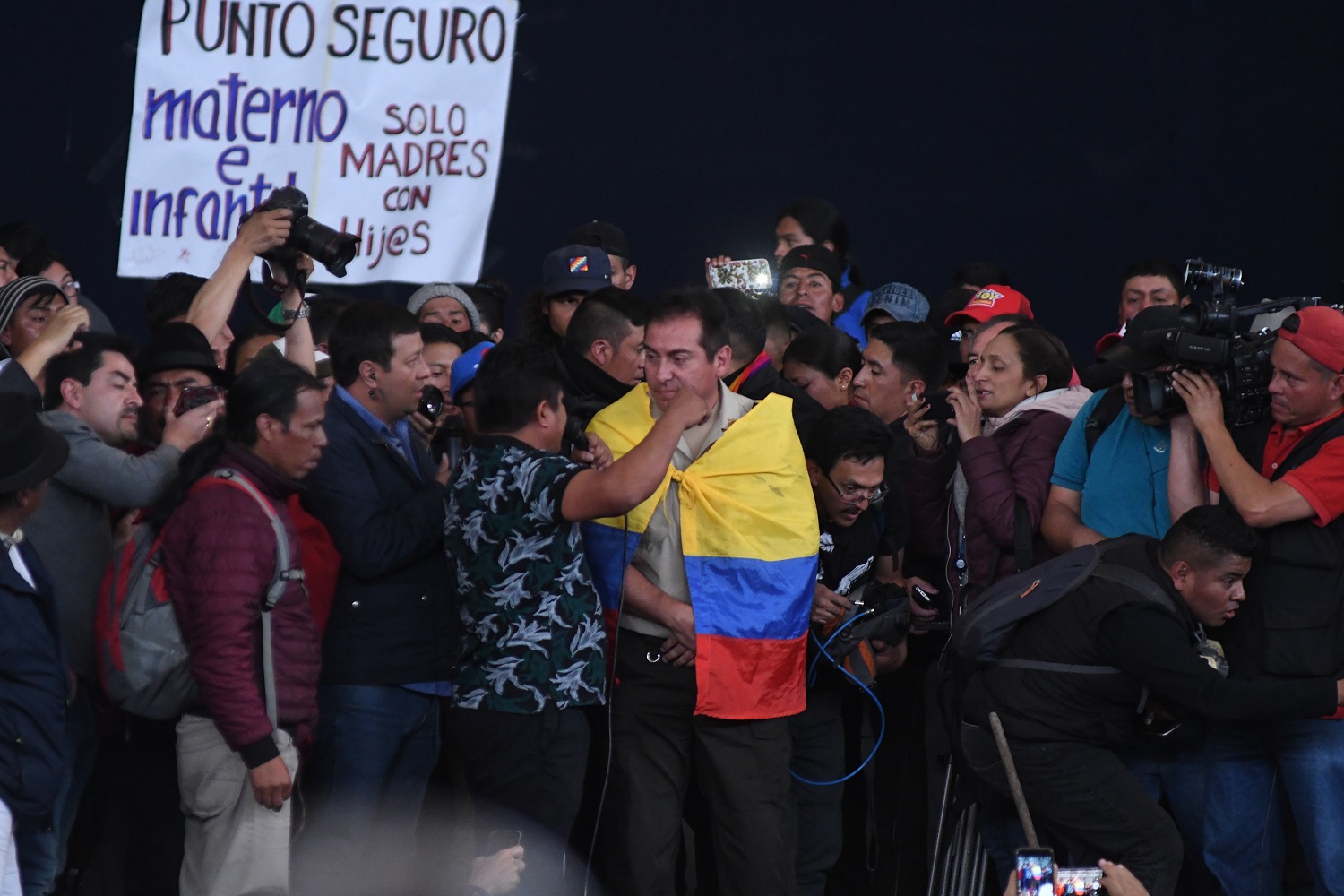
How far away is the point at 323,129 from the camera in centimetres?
671

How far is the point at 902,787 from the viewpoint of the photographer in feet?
16.0

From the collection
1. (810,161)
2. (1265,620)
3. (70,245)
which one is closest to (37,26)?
(70,245)

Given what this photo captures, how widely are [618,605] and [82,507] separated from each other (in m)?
1.37

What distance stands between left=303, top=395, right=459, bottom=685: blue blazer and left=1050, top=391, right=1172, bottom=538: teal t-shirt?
1.77 m

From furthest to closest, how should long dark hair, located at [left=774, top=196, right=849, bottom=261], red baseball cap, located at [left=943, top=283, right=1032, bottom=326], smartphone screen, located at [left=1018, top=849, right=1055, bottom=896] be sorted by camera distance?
long dark hair, located at [left=774, top=196, right=849, bottom=261]
red baseball cap, located at [left=943, top=283, right=1032, bottom=326]
smartphone screen, located at [left=1018, top=849, right=1055, bottom=896]

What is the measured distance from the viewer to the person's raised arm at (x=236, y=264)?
4.42 meters

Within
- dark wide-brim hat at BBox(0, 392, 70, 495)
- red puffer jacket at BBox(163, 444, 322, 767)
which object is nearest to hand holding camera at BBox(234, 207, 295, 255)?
red puffer jacket at BBox(163, 444, 322, 767)

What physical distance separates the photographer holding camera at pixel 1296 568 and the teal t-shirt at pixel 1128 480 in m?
0.16

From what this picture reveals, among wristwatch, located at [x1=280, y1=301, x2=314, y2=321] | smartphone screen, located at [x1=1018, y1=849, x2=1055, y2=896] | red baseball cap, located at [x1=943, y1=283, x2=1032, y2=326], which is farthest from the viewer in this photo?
red baseball cap, located at [x1=943, y1=283, x2=1032, y2=326]

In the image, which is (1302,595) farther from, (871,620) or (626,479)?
(626,479)

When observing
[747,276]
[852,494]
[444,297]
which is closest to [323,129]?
[444,297]

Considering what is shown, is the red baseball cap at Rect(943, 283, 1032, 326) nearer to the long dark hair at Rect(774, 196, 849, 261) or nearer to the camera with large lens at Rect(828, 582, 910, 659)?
the long dark hair at Rect(774, 196, 849, 261)

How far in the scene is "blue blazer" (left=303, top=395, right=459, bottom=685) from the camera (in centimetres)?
387

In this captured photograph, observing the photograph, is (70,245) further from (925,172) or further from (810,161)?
(925,172)
